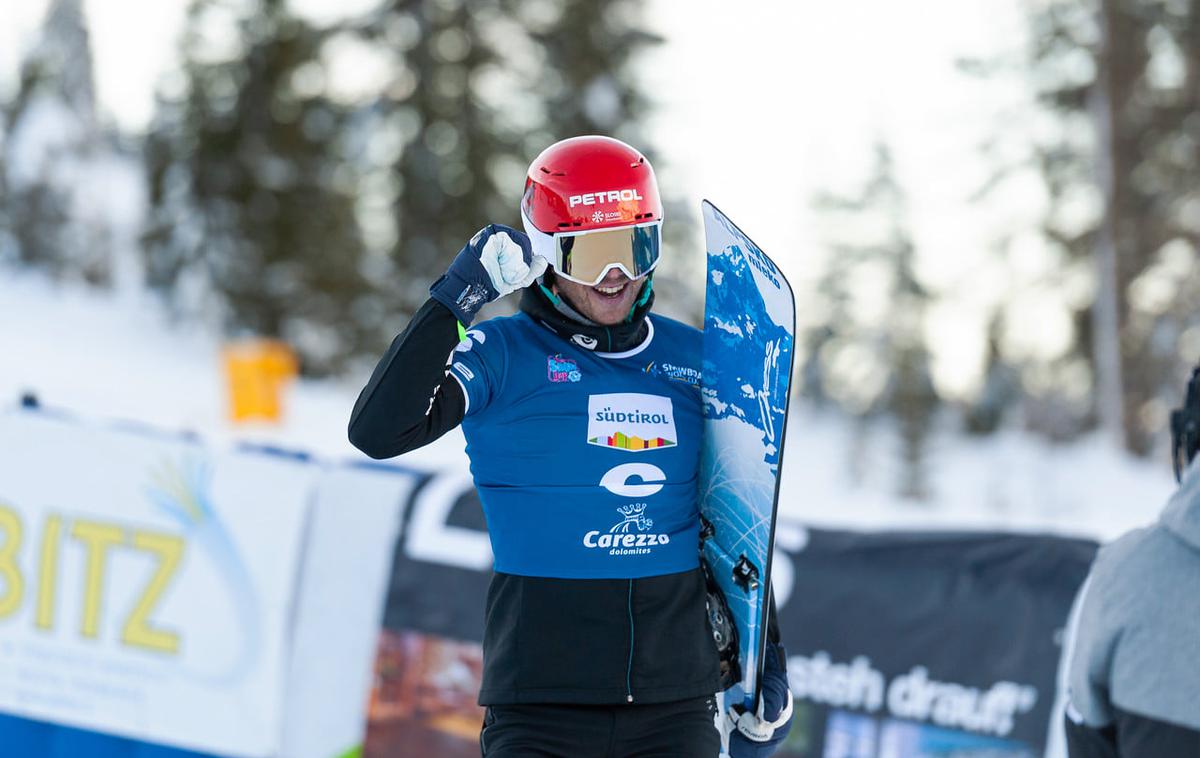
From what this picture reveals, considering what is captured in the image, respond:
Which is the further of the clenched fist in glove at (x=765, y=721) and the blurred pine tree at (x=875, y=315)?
the blurred pine tree at (x=875, y=315)

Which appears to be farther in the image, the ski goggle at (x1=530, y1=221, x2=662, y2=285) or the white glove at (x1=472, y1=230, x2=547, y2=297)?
the ski goggle at (x1=530, y1=221, x2=662, y2=285)

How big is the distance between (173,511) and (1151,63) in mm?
19998

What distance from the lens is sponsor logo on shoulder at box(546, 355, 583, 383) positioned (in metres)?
2.97

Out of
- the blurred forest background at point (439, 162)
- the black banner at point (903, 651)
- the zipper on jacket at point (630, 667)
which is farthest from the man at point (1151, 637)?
the blurred forest background at point (439, 162)

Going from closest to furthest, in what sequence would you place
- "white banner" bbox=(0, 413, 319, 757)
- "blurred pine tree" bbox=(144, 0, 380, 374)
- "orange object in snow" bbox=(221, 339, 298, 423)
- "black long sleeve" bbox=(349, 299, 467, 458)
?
"black long sleeve" bbox=(349, 299, 467, 458)
"white banner" bbox=(0, 413, 319, 757)
"orange object in snow" bbox=(221, 339, 298, 423)
"blurred pine tree" bbox=(144, 0, 380, 374)

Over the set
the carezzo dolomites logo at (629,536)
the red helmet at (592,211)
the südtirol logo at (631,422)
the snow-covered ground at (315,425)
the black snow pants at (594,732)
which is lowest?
the snow-covered ground at (315,425)

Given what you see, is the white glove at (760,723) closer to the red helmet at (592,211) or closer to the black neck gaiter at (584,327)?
the black neck gaiter at (584,327)

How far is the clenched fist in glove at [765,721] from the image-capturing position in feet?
10.2

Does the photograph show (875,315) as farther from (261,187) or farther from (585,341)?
(585,341)

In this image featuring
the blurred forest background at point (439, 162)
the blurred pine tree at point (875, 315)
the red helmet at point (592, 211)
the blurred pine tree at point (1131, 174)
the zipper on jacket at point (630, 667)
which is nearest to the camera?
the zipper on jacket at point (630, 667)

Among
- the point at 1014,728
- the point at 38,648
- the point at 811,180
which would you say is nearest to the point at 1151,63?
the point at 811,180

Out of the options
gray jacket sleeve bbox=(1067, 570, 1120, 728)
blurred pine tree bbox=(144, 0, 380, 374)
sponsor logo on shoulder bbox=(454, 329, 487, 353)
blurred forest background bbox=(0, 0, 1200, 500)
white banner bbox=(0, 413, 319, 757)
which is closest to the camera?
gray jacket sleeve bbox=(1067, 570, 1120, 728)

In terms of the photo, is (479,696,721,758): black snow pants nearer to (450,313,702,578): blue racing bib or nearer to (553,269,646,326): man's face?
(450,313,702,578): blue racing bib

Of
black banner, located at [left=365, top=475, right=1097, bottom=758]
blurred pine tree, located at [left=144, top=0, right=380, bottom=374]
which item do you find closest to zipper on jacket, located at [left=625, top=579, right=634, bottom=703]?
black banner, located at [left=365, top=475, right=1097, bottom=758]
